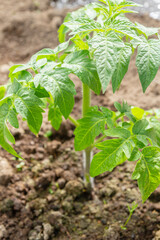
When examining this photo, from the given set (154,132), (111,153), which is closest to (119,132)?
(111,153)

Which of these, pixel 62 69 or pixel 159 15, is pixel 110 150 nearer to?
pixel 62 69

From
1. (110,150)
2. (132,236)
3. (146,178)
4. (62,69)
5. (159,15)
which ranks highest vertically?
(62,69)

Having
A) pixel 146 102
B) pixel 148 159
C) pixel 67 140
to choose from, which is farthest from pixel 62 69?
pixel 146 102

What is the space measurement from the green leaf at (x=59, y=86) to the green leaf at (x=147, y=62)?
26cm

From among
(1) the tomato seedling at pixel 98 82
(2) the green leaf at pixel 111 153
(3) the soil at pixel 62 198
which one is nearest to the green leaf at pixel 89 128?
(1) the tomato seedling at pixel 98 82

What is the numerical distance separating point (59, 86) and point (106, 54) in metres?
0.20

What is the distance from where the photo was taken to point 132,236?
1.60 meters

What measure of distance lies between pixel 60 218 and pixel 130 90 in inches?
52.7

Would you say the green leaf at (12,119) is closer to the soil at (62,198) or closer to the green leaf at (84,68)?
the green leaf at (84,68)

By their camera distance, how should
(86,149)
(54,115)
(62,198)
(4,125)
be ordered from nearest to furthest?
(4,125), (54,115), (86,149), (62,198)

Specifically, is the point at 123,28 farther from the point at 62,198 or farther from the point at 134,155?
the point at 62,198

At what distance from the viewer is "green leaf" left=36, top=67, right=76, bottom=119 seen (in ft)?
3.43

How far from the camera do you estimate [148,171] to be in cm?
114

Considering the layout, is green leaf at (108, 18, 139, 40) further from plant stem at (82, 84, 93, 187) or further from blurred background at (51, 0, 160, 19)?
blurred background at (51, 0, 160, 19)
